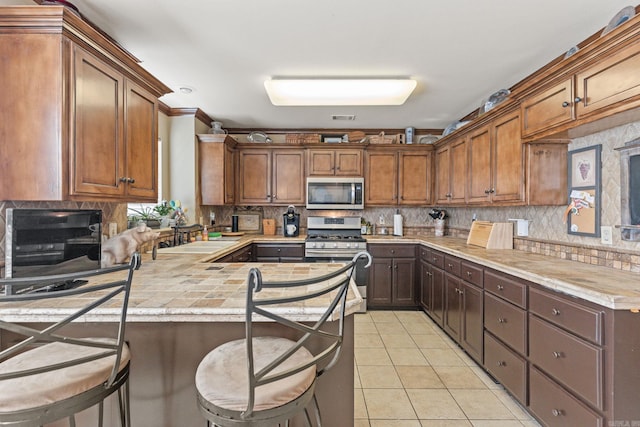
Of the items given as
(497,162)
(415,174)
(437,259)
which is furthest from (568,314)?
(415,174)

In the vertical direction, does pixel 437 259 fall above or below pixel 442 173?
below

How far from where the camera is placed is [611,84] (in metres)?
1.56

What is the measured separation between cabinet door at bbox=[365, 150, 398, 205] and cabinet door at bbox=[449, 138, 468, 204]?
79cm

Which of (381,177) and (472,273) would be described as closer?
(472,273)

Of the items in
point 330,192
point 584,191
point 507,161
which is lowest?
point 584,191

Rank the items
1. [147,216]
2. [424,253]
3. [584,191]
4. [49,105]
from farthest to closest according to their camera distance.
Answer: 1. [424,253]
2. [147,216]
3. [584,191]
4. [49,105]

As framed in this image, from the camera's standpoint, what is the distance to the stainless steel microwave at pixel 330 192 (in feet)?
13.3

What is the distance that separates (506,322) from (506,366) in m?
0.30

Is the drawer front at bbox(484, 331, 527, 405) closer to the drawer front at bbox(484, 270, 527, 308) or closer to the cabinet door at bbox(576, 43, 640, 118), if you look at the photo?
the drawer front at bbox(484, 270, 527, 308)

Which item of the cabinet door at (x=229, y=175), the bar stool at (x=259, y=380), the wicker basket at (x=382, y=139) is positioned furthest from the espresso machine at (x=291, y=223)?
the bar stool at (x=259, y=380)

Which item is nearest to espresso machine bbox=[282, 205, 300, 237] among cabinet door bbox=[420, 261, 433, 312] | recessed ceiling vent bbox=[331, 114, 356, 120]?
recessed ceiling vent bbox=[331, 114, 356, 120]

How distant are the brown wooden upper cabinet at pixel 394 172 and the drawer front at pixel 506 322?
2.12m

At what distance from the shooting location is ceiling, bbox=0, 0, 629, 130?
1758 mm

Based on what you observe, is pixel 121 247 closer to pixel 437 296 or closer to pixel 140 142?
pixel 140 142
